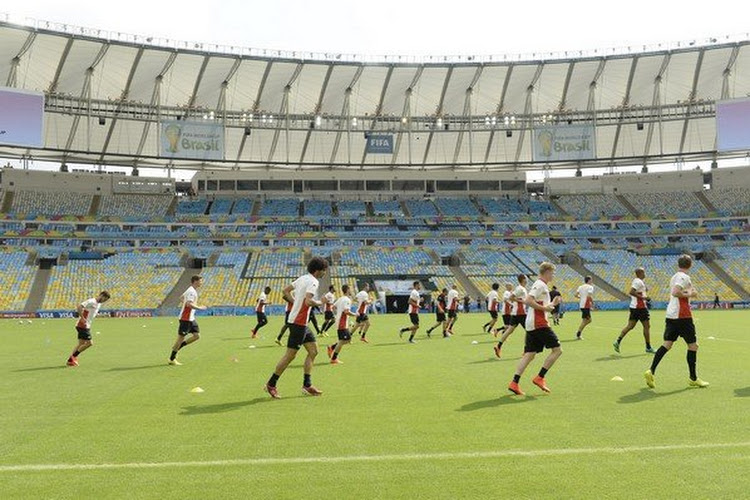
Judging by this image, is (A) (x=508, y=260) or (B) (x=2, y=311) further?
(A) (x=508, y=260)

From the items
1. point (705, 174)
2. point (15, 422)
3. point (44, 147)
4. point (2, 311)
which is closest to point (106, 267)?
point (2, 311)

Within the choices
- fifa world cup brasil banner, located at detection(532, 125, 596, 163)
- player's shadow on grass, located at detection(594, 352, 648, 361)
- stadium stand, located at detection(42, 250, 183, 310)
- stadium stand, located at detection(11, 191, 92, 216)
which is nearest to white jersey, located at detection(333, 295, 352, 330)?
player's shadow on grass, located at detection(594, 352, 648, 361)

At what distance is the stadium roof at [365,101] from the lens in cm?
5612

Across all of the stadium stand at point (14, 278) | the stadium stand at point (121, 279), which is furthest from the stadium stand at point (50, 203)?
the stadium stand at point (121, 279)

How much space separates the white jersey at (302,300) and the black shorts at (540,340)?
368 cm

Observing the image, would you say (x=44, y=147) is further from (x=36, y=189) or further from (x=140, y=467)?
(x=140, y=467)

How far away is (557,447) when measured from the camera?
649cm

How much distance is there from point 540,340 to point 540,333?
12 centimetres

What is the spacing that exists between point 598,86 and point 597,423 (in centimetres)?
6071

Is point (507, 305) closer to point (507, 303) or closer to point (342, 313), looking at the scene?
point (507, 303)

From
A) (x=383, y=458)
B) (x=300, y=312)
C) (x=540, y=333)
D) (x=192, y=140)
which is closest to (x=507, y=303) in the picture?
(x=540, y=333)

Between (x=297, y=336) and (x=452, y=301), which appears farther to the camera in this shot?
(x=452, y=301)

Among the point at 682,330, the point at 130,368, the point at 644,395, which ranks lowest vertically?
the point at 130,368

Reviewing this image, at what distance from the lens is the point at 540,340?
32.9ft
